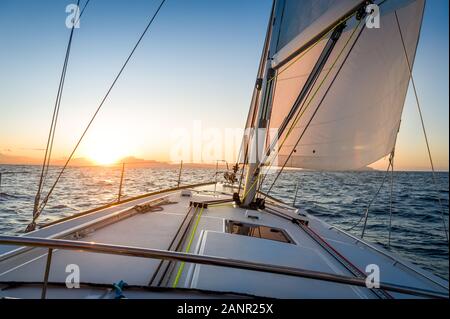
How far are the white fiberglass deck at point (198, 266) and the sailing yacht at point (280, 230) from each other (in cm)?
1

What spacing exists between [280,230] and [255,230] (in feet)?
1.22

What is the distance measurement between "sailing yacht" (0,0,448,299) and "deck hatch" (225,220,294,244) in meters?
0.02

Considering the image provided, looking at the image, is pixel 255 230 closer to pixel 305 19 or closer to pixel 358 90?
pixel 305 19

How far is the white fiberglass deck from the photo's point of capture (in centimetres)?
160

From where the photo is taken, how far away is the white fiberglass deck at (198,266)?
5.24 ft

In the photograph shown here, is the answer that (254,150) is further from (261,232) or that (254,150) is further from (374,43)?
(374,43)

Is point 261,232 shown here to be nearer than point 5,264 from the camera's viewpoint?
No

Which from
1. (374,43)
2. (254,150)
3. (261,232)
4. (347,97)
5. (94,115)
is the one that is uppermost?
(374,43)

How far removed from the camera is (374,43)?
14.1ft

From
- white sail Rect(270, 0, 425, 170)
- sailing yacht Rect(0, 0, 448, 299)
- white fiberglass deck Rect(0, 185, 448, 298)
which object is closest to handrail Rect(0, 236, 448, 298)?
sailing yacht Rect(0, 0, 448, 299)

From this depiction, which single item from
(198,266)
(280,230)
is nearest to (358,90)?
(280,230)
